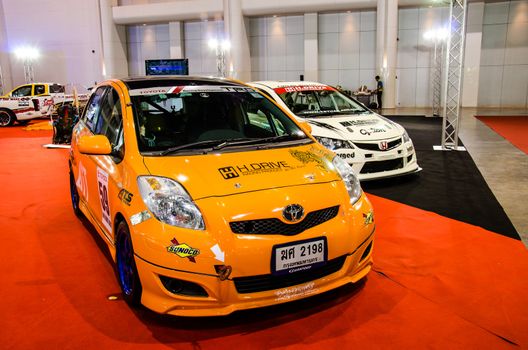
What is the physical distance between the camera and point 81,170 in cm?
420

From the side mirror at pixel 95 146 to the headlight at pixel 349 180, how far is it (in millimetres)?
1579

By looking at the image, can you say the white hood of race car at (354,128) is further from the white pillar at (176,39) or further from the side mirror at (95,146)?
the white pillar at (176,39)

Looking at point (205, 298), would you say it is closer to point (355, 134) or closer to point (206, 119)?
point (206, 119)

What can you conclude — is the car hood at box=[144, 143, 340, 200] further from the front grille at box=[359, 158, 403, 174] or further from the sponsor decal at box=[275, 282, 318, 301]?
the front grille at box=[359, 158, 403, 174]

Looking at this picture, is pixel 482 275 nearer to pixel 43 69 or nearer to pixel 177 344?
pixel 177 344

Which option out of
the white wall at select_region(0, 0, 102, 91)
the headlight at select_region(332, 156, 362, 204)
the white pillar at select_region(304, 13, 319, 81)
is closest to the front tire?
the headlight at select_region(332, 156, 362, 204)

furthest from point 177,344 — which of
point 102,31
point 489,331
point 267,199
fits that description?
point 102,31

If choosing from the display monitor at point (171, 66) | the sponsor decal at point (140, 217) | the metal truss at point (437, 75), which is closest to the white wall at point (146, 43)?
the display monitor at point (171, 66)

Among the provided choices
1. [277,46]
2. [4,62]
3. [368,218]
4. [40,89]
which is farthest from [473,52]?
[4,62]

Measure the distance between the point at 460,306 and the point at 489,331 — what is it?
12.3 inches

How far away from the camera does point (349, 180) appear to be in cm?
316

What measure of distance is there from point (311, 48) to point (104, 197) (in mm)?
21068

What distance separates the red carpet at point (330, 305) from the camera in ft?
8.61

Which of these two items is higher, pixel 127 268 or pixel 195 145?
pixel 195 145
